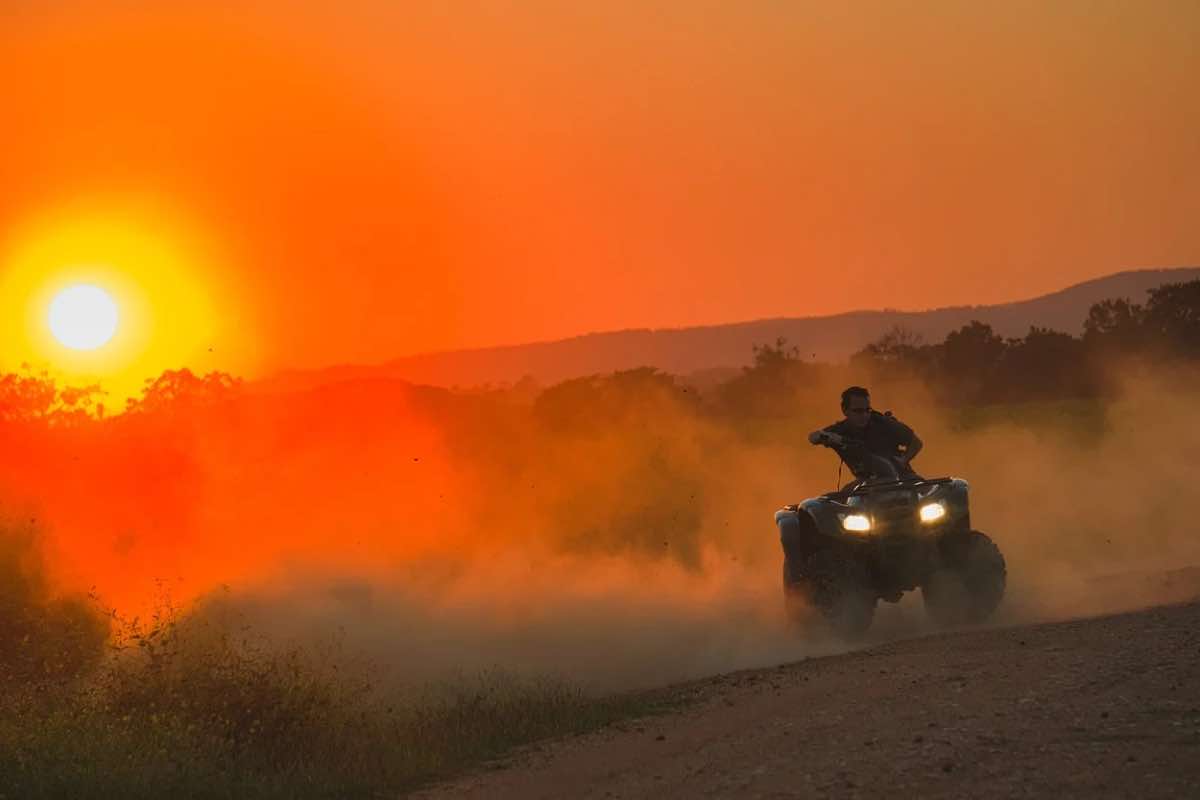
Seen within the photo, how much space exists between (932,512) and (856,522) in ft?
2.54

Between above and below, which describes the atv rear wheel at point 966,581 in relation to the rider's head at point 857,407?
below

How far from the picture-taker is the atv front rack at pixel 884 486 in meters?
17.5

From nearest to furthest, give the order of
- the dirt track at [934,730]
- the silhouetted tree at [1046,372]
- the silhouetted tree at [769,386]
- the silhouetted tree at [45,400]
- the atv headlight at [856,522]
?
the dirt track at [934,730], the atv headlight at [856,522], the silhouetted tree at [45,400], the silhouetted tree at [1046,372], the silhouetted tree at [769,386]

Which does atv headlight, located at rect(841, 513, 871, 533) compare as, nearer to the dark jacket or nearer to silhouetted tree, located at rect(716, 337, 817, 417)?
the dark jacket

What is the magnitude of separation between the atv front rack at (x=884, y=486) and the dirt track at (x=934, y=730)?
2.09m

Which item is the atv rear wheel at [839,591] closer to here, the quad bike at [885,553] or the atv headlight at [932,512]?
the quad bike at [885,553]

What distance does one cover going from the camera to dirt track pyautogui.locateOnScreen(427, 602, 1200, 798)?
1016 centimetres

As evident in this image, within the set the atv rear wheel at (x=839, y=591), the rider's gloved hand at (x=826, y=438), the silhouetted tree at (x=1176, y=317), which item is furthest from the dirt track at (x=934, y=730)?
the silhouetted tree at (x=1176, y=317)

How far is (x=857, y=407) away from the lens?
1775 centimetres

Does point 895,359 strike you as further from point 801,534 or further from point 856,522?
point 856,522

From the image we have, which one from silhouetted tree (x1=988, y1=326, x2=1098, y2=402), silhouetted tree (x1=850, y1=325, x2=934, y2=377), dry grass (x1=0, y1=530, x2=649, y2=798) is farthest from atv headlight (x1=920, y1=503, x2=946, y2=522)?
silhouetted tree (x1=850, y1=325, x2=934, y2=377)

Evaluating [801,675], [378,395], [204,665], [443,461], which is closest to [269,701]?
[204,665]

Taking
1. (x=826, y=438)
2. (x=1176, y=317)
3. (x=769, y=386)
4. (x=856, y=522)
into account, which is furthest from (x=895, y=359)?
(x=856, y=522)

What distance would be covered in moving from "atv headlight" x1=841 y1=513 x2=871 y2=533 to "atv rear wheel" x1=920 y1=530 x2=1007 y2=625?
36.9 inches
